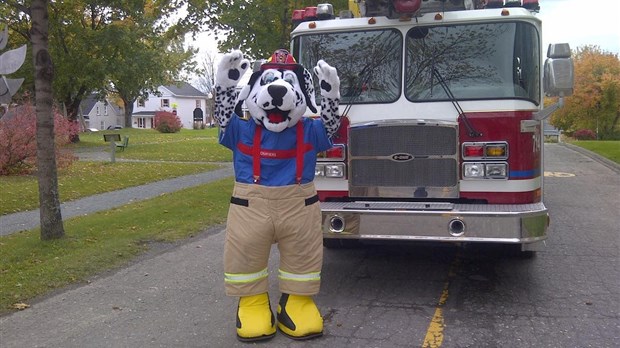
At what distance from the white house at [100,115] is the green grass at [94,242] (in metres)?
69.9

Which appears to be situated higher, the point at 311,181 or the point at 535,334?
the point at 311,181

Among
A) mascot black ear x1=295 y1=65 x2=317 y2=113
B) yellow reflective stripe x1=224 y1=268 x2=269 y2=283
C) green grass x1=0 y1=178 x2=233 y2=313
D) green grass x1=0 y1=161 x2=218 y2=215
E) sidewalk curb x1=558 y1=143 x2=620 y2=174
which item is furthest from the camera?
sidewalk curb x1=558 y1=143 x2=620 y2=174

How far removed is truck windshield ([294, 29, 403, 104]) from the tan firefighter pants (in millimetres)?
1461

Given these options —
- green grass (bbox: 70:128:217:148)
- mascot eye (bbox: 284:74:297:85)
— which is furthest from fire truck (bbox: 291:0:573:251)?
green grass (bbox: 70:128:217:148)

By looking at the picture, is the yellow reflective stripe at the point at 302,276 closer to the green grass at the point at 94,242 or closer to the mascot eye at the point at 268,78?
the mascot eye at the point at 268,78

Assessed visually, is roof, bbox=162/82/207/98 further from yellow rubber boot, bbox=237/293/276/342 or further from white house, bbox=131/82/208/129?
yellow rubber boot, bbox=237/293/276/342

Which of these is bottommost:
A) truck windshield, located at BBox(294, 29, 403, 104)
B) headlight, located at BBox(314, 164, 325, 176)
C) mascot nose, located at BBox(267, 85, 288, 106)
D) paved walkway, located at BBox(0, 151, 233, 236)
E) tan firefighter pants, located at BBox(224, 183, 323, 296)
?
paved walkway, located at BBox(0, 151, 233, 236)

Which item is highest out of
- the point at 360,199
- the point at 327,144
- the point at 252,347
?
the point at 327,144

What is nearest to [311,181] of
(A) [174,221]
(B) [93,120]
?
(A) [174,221]

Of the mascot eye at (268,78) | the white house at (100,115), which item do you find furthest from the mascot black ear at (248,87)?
the white house at (100,115)

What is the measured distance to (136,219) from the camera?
9664mm

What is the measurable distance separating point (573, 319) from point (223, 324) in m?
2.76

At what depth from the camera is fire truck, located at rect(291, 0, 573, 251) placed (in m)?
5.18

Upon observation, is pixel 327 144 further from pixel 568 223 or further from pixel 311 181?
pixel 568 223
